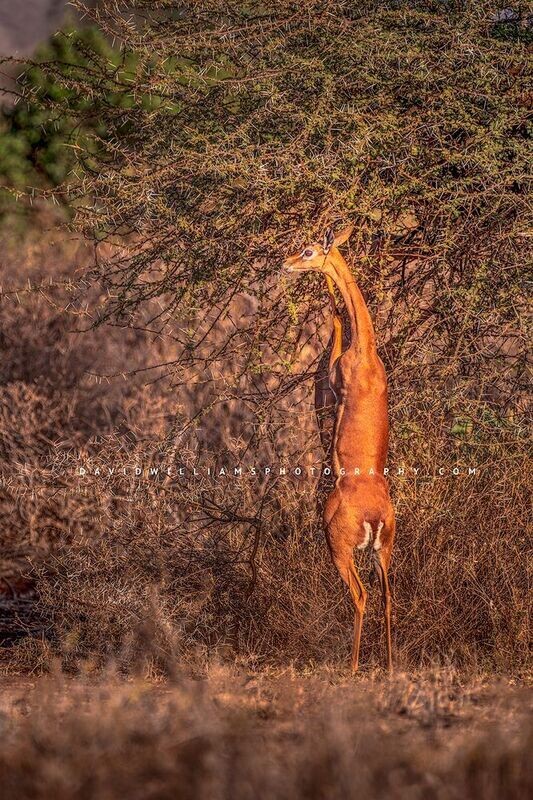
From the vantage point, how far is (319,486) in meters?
8.17

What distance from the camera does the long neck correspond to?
21.0 ft

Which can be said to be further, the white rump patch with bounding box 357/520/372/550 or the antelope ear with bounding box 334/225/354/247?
the antelope ear with bounding box 334/225/354/247

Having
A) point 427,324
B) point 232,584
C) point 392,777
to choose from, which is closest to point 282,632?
point 232,584

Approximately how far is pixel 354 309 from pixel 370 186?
3.02ft

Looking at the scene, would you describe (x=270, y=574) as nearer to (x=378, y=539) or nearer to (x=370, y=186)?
(x=378, y=539)

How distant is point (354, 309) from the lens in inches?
254

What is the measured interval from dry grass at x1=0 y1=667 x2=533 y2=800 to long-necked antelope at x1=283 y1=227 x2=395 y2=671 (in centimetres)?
90

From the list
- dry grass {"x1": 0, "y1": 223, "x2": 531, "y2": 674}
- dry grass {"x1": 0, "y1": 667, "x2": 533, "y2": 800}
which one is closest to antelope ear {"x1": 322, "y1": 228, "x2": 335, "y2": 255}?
dry grass {"x1": 0, "y1": 223, "x2": 531, "y2": 674}

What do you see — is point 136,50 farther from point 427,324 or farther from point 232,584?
point 232,584

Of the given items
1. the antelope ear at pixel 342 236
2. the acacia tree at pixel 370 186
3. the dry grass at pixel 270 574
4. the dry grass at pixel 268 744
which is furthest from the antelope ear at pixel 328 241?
the dry grass at pixel 268 744

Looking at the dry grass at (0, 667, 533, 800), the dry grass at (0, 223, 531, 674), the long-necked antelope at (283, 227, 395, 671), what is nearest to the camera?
the dry grass at (0, 667, 533, 800)

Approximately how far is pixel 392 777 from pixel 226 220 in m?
3.95

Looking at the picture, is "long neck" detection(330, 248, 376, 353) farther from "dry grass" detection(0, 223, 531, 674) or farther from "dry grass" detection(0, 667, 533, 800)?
"dry grass" detection(0, 667, 533, 800)

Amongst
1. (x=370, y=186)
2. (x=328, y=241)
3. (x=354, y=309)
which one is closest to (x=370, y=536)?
(x=354, y=309)
